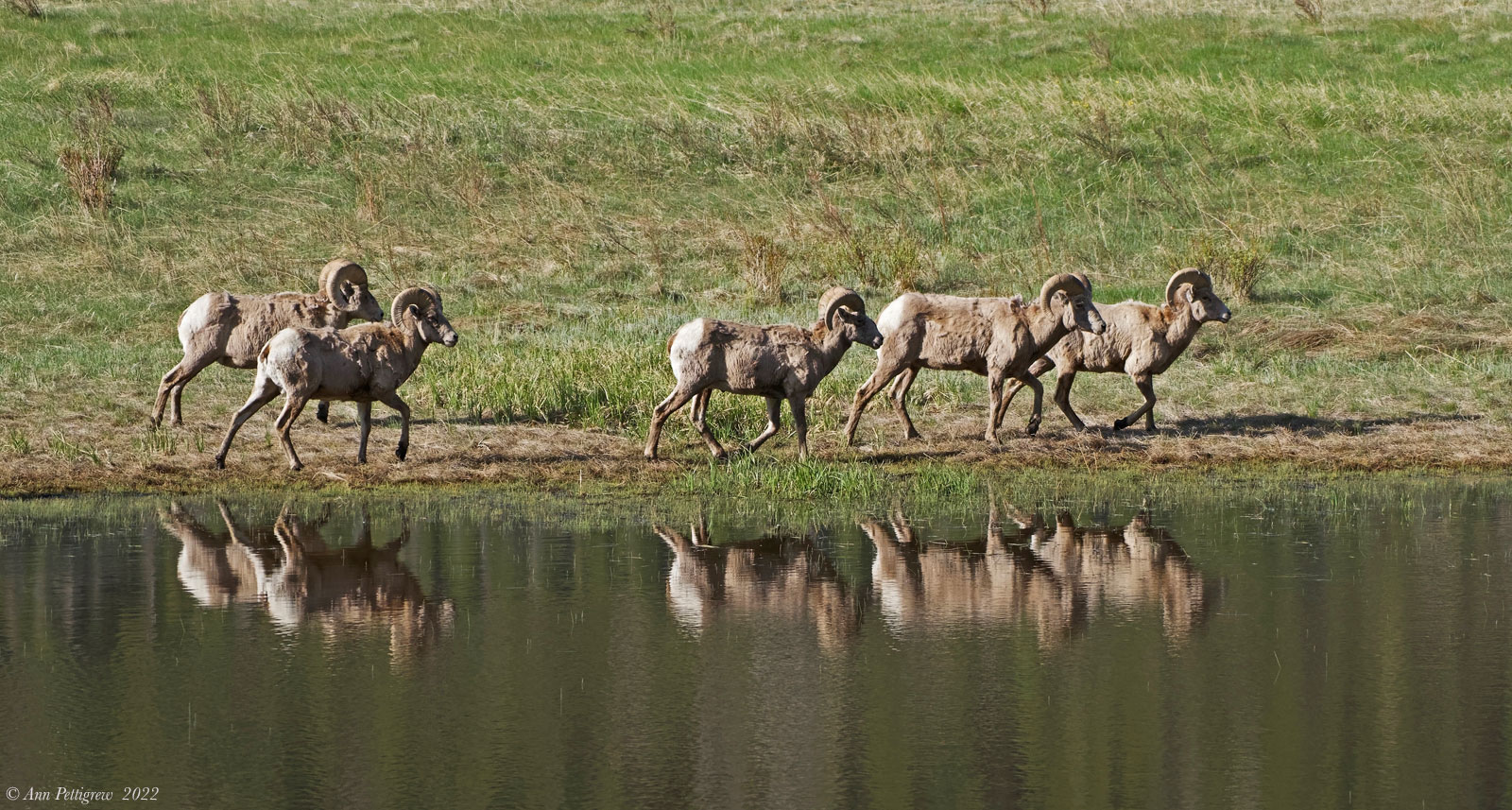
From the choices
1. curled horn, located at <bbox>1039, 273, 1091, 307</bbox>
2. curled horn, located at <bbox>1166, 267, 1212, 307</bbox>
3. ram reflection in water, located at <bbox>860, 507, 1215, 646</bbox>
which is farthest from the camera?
curled horn, located at <bbox>1166, 267, 1212, 307</bbox>

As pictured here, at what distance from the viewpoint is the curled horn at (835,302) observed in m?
16.3

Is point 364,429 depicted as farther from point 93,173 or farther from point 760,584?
point 93,173

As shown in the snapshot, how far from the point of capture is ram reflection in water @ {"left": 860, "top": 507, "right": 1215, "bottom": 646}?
10.3 meters

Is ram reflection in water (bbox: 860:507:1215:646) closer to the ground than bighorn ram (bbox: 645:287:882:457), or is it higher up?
closer to the ground

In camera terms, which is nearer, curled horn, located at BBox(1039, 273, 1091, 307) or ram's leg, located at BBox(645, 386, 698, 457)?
ram's leg, located at BBox(645, 386, 698, 457)

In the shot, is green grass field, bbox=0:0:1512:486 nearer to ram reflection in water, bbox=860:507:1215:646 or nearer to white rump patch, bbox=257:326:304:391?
white rump patch, bbox=257:326:304:391

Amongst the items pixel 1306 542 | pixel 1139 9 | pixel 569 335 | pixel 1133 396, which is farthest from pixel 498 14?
pixel 1306 542

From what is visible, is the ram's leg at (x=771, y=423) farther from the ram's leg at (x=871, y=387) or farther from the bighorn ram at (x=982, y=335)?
the bighorn ram at (x=982, y=335)

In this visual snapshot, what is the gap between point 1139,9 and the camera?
38.8 metres

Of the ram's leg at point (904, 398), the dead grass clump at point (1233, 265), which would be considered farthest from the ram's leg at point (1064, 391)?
the dead grass clump at point (1233, 265)

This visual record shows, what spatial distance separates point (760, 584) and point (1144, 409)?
23.5ft

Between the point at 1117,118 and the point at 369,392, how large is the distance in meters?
18.1

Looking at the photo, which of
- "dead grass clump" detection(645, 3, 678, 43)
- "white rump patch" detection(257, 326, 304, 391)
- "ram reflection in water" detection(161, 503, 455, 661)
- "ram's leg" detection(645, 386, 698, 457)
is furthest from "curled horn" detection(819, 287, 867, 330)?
"dead grass clump" detection(645, 3, 678, 43)

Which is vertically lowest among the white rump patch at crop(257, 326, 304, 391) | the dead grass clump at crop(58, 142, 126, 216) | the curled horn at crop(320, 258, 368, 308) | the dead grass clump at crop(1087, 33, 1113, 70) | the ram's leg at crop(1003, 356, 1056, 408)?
the ram's leg at crop(1003, 356, 1056, 408)
